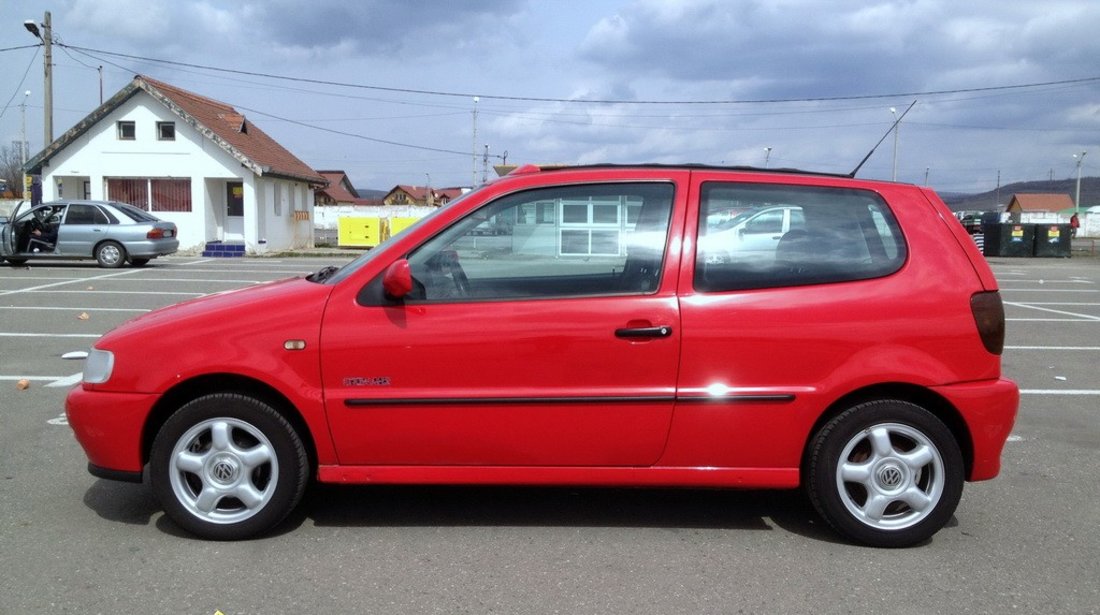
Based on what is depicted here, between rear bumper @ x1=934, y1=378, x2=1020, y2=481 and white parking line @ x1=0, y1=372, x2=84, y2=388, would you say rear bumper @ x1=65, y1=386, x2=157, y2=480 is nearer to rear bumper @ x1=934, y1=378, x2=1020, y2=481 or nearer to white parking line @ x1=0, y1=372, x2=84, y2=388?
rear bumper @ x1=934, y1=378, x2=1020, y2=481

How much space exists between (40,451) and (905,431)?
4.81 metres

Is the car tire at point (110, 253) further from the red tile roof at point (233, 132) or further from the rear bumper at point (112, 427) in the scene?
the rear bumper at point (112, 427)

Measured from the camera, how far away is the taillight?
3.82 meters

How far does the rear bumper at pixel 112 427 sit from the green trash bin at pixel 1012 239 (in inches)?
1280

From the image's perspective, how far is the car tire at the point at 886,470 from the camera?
12.4ft

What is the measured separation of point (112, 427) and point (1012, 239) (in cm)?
3321

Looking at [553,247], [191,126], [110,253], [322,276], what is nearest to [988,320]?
[553,247]

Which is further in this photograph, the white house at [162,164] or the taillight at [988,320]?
the white house at [162,164]

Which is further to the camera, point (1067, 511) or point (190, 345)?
point (1067, 511)

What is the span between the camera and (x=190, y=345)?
374 cm

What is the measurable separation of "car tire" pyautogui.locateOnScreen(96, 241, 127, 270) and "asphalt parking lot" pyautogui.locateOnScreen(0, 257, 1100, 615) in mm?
15782

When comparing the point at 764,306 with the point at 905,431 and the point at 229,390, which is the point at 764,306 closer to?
the point at 905,431

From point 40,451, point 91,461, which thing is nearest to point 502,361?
point 91,461

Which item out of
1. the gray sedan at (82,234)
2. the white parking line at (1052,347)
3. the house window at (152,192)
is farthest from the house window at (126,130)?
the white parking line at (1052,347)
